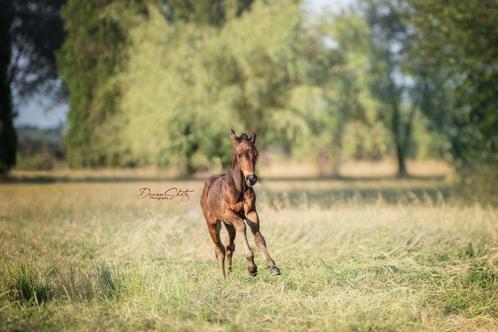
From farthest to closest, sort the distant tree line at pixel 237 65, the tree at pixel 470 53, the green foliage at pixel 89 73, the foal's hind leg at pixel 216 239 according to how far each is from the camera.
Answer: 1. the green foliage at pixel 89 73
2. the distant tree line at pixel 237 65
3. the tree at pixel 470 53
4. the foal's hind leg at pixel 216 239

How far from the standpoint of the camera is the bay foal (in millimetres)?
6066

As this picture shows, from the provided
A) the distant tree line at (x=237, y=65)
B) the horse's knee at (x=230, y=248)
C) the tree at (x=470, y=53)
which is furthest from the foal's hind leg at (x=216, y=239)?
the tree at (x=470, y=53)

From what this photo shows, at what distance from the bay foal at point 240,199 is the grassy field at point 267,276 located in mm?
713

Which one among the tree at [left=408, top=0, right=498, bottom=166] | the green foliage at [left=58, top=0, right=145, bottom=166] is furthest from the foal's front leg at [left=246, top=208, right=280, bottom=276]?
the green foliage at [left=58, top=0, right=145, bottom=166]

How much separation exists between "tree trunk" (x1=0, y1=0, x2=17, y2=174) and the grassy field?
54.4ft

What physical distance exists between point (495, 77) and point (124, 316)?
16.3m

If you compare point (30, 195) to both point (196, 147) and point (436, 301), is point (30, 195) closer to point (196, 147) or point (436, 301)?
point (196, 147)

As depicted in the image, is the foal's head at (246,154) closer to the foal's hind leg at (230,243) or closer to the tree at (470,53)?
the foal's hind leg at (230,243)

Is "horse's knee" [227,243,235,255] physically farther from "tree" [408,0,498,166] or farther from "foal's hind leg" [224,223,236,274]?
"tree" [408,0,498,166]

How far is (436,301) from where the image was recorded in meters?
6.95

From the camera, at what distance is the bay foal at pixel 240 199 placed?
607cm

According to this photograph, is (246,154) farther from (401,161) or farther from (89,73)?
(401,161)

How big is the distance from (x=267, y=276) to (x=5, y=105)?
24048mm

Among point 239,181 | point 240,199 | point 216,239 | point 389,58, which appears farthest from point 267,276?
point 389,58
